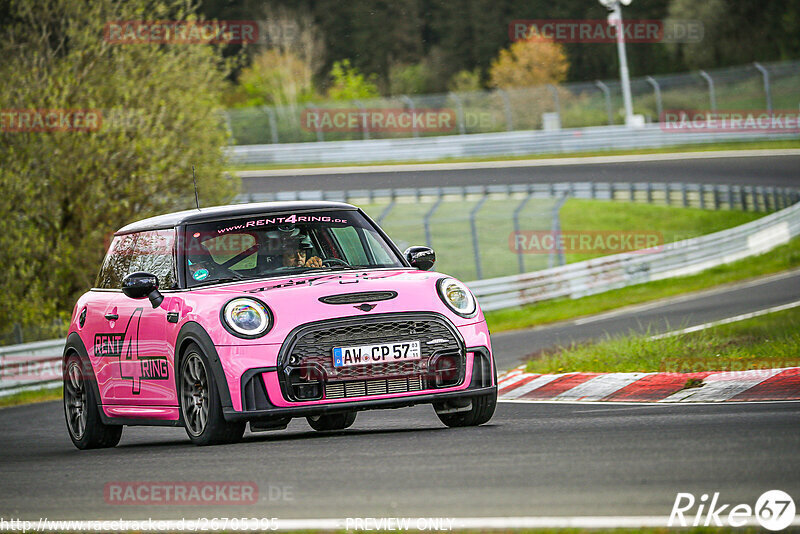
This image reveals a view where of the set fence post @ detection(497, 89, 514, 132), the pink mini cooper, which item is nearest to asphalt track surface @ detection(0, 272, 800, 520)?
the pink mini cooper

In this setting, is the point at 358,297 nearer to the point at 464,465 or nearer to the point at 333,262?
the point at 333,262

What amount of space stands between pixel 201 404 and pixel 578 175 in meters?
35.6

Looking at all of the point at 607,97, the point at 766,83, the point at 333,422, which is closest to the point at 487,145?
the point at 607,97

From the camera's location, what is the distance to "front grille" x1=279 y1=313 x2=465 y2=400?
301 inches

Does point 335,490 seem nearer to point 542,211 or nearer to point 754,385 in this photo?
point 754,385

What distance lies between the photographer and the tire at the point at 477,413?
27.0ft

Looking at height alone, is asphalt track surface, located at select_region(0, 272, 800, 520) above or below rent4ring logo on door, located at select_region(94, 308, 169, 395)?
below

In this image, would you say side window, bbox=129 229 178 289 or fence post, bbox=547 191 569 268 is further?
fence post, bbox=547 191 569 268

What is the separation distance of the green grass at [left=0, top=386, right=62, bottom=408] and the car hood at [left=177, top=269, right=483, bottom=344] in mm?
11338

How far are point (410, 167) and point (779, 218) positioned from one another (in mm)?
18751

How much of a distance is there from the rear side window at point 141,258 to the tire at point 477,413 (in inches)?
82.7

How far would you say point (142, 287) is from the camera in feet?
27.9

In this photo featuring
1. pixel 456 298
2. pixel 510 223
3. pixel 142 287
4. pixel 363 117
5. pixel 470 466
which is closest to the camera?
pixel 470 466

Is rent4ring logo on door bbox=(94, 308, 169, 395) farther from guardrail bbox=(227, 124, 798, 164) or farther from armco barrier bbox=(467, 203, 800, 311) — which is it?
guardrail bbox=(227, 124, 798, 164)
